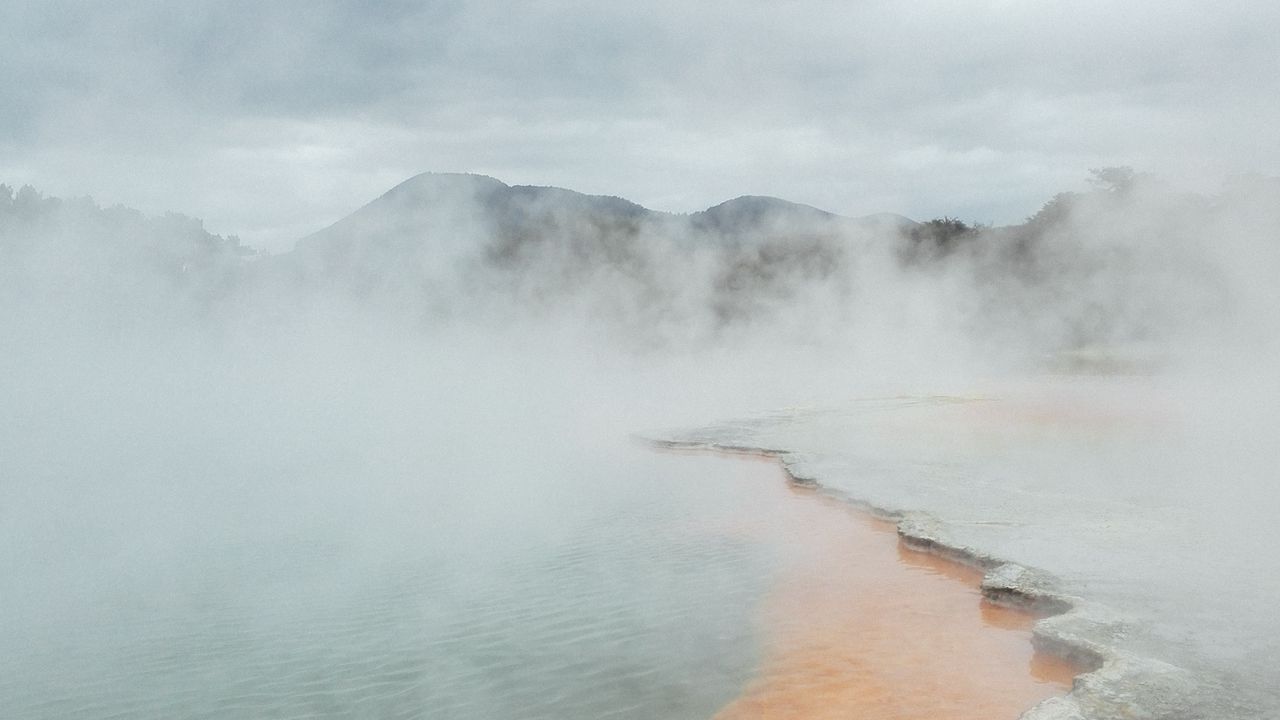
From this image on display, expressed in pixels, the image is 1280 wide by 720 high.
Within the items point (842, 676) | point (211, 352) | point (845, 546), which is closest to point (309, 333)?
point (211, 352)

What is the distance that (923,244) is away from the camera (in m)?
18.0

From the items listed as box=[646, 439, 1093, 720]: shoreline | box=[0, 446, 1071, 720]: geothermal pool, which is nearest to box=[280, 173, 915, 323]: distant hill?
box=[0, 446, 1071, 720]: geothermal pool

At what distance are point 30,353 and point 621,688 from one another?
951cm

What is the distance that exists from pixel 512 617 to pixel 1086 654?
2088 millimetres

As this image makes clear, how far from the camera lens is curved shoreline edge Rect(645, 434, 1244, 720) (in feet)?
7.91

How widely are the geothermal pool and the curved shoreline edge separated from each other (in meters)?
0.09

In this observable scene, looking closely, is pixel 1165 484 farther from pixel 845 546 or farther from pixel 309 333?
pixel 309 333

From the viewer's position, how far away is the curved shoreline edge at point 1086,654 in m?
2.41

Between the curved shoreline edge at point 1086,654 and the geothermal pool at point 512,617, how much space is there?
0.30 ft

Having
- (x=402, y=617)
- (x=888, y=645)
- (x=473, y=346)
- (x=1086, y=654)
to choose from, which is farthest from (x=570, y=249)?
(x=1086, y=654)

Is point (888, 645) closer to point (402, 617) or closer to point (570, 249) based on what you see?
point (402, 617)

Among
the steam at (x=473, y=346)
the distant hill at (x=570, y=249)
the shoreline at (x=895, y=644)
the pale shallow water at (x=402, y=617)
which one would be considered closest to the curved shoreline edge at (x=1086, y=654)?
the shoreline at (x=895, y=644)

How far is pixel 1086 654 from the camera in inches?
113

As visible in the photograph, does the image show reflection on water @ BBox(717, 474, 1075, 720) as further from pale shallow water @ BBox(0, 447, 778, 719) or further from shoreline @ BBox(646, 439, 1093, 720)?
pale shallow water @ BBox(0, 447, 778, 719)
